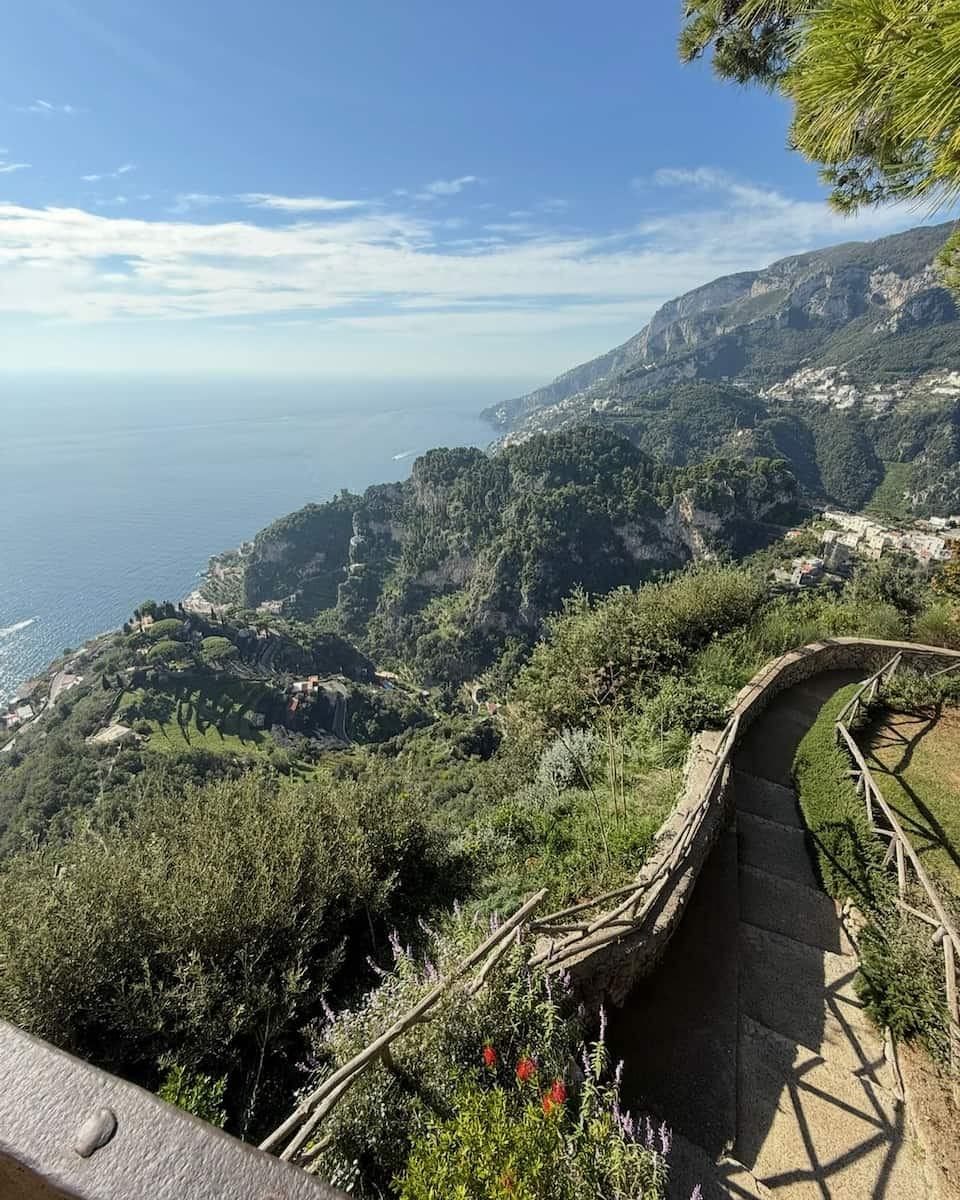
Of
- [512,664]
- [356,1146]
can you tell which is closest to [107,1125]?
[356,1146]

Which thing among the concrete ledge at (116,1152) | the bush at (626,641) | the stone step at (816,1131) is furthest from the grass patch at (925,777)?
the concrete ledge at (116,1152)

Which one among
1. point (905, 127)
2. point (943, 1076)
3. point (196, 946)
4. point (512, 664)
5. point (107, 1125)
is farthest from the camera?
point (512, 664)

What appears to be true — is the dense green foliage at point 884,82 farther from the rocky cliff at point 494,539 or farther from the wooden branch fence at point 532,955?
the rocky cliff at point 494,539

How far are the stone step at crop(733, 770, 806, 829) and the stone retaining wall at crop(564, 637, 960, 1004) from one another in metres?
0.44

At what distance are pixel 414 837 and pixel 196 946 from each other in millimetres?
2028

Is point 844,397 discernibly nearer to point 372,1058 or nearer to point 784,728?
point 784,728

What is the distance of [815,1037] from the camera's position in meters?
3.84

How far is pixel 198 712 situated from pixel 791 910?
57.6 metres

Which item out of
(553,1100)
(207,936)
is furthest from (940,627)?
(207,936)

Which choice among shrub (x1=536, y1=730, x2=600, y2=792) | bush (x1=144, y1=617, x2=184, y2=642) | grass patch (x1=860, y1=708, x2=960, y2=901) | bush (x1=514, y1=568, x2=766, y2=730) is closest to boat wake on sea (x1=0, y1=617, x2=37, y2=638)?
bush (x1=144, y1=617, x2=184, y2=642)

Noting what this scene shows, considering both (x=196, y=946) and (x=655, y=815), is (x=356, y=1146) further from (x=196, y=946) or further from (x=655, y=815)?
(x=655, y=815)

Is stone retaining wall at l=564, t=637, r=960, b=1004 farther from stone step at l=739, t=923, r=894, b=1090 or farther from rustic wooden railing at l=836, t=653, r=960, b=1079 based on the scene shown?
rustic wooden railing at l=836, t=653, r=960, b=1079

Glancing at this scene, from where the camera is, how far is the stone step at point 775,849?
5.46m

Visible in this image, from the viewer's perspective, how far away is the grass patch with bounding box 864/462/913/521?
9481 centimetres
